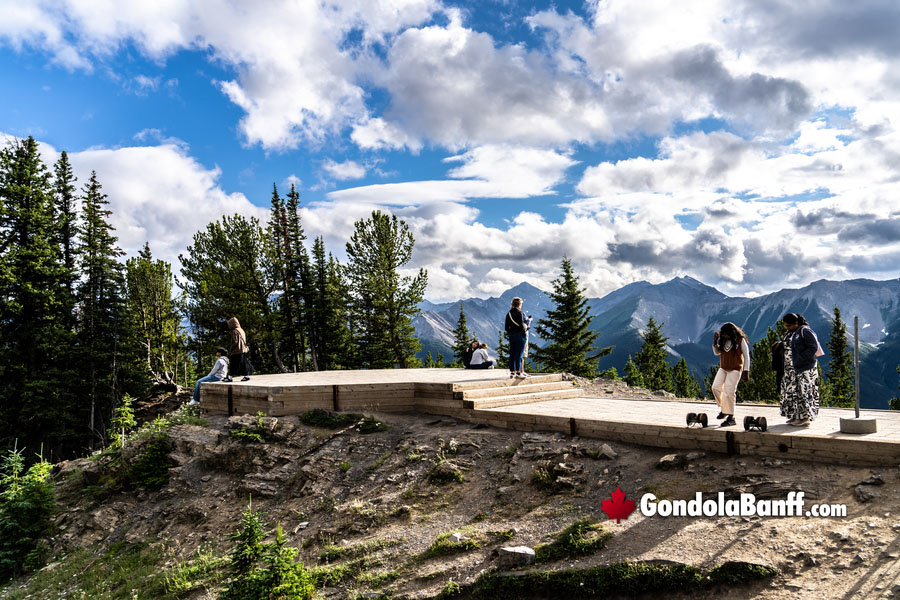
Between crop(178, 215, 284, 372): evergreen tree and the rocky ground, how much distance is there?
2020 cm

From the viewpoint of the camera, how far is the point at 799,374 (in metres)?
8.23

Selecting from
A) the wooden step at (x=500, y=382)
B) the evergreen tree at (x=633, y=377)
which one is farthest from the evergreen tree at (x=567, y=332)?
the wooden step at (x=500, y=382)

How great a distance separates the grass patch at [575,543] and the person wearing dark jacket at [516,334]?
22.8 feet

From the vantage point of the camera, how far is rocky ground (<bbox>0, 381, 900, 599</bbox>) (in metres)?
5.65

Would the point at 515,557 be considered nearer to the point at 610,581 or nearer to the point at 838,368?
the point at 610,581

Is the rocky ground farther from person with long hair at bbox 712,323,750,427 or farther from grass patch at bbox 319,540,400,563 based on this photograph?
person with long hair at bbox 712,323,750,427

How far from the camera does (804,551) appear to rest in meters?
5.49

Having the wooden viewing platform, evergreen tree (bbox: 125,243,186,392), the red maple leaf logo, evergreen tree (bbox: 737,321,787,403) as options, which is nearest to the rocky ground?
the red maple leaf logo

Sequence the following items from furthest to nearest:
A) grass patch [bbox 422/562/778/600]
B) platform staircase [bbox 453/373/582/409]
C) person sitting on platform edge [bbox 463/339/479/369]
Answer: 1. person sitting on platform edge [bbox 463/339/479/369]
2. platform staircase [bbox 453/373/582/409]
3. grass patch [bbox 422/562/778/600]

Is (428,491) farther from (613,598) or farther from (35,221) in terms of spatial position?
(35,221)

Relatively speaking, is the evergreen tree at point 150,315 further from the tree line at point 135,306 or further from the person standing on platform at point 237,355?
the person standing on platform at point 237,355

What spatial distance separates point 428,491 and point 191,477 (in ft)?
19.5

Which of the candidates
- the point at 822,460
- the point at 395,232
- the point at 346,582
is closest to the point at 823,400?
the point at 395,232

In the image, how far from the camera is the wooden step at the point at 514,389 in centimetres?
1237
